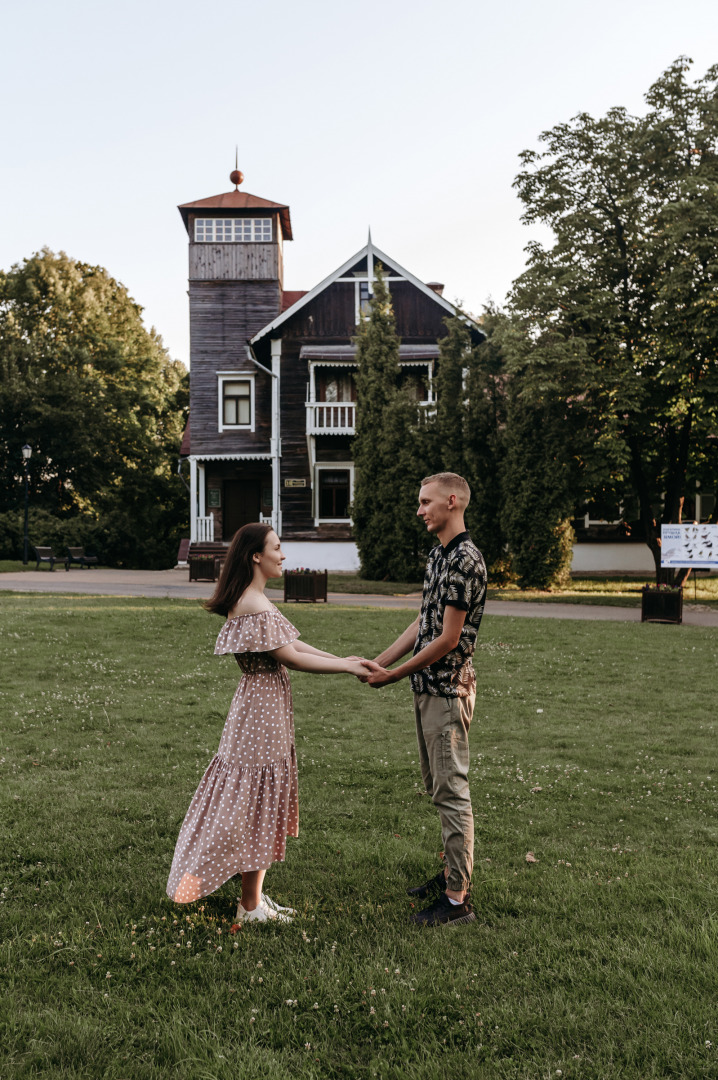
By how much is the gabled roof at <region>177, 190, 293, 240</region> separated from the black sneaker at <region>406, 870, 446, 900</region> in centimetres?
3190

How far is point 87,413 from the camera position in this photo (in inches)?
A: 1652

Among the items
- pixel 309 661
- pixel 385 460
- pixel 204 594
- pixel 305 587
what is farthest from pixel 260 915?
pixel 385 460

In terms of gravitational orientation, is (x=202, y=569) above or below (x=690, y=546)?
below

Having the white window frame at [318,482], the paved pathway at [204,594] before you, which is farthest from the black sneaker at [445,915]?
the white window frame at [318,482]

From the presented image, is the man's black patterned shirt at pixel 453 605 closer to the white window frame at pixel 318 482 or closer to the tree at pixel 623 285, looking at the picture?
Result: the tree at pixel 623 285

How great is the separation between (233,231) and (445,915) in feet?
109

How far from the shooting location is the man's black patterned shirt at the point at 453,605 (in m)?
4.11

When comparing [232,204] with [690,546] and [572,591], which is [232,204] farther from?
[690,546]

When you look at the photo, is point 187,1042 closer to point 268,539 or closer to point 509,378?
point 268,539

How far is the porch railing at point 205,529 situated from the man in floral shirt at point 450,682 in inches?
1173

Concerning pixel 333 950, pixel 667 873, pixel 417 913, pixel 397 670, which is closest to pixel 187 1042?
pixel 333 950

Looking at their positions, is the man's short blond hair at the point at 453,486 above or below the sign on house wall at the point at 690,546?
above

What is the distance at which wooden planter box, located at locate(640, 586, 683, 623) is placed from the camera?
57.3ft

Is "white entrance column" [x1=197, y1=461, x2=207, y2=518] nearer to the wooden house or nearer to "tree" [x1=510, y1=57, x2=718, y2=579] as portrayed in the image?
the wooden house
